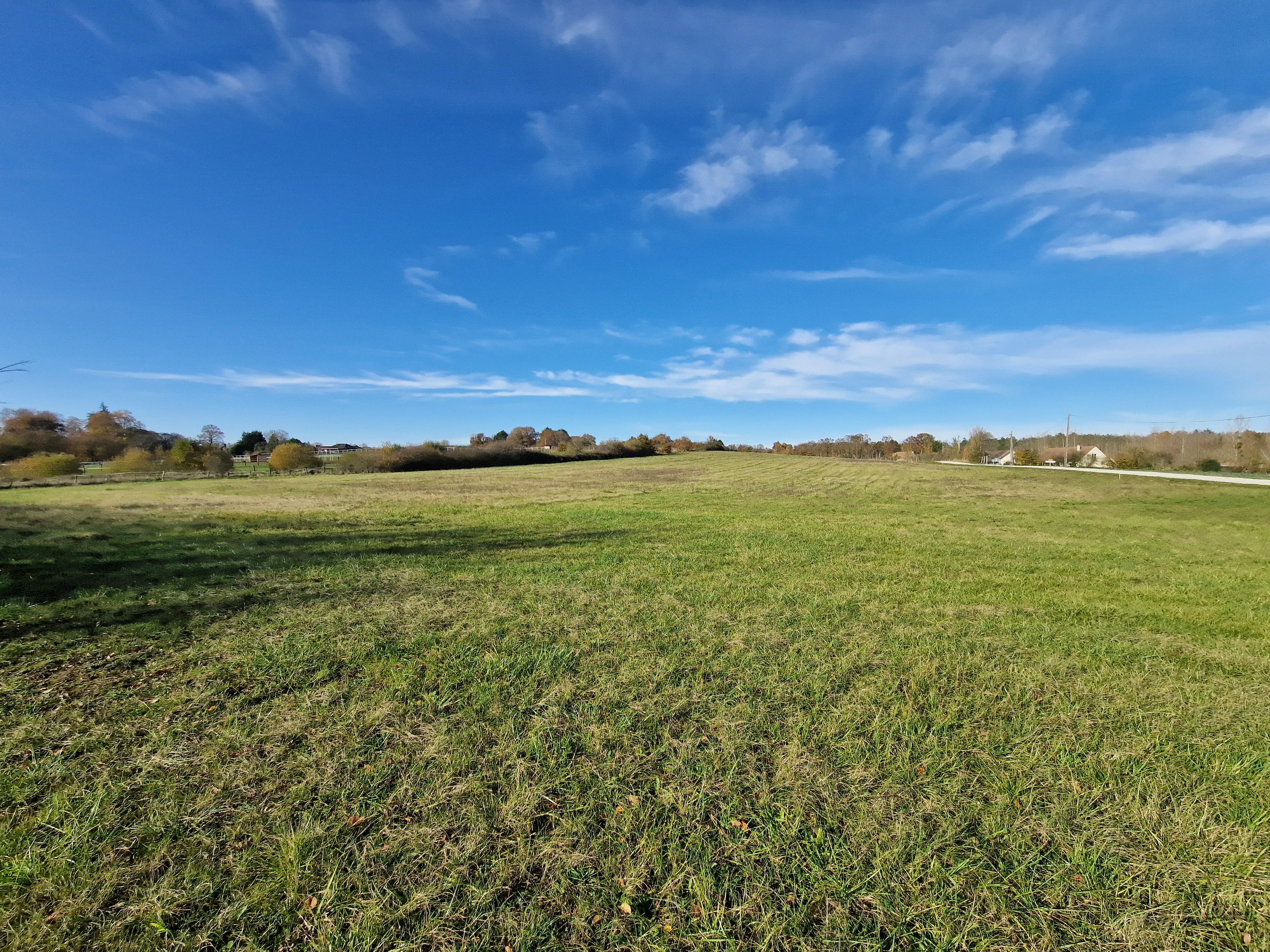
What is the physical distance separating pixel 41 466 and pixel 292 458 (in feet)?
61.0

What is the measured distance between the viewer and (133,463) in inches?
1246

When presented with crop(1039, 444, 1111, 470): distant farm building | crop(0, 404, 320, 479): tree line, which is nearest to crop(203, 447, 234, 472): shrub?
crop(0, 404, 320, 479): tree line

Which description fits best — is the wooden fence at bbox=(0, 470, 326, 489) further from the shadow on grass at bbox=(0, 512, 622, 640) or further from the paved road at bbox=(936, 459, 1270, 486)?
the paved road at bbox=(936, 459, 1270, 486)

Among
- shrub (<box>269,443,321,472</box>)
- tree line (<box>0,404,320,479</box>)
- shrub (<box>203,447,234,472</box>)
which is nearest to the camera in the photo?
tree line (<box>0,404,320,479</box>)

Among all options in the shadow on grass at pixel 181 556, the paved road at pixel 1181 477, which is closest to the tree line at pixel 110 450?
the shadow on grass at pixel 181 556

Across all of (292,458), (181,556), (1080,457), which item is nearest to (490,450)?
(292,458)

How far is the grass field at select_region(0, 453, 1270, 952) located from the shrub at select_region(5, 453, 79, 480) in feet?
73.4

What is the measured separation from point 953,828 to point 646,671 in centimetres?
270

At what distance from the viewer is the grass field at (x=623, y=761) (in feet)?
7.47

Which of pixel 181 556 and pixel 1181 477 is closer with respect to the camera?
pixel 181 556

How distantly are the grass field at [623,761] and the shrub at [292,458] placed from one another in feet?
126

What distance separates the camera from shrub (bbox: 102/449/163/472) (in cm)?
3089

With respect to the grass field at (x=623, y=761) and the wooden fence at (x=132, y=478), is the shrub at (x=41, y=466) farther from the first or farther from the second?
the grass field at (x=623, y=761)

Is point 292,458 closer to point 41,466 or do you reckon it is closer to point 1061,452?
point 41,466
